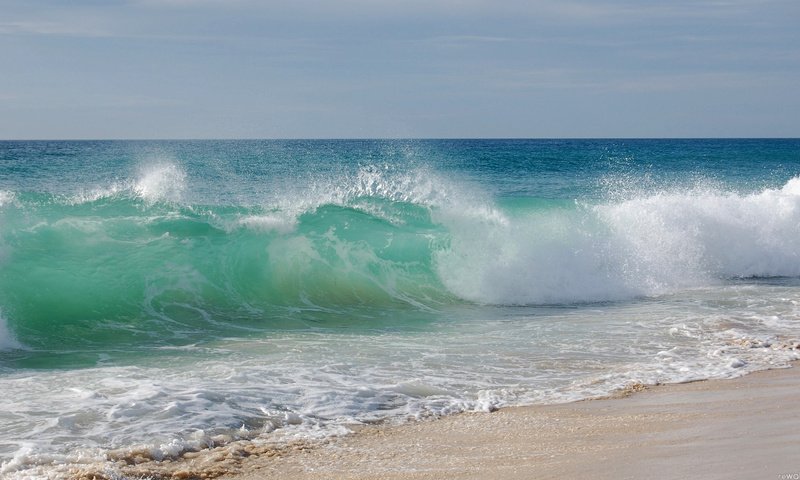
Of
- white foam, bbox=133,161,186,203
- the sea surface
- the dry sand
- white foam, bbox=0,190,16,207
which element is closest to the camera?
the dry sand

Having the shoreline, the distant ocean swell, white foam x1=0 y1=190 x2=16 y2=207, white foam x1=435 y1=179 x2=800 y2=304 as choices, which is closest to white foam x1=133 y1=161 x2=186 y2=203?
the distant ocean swell

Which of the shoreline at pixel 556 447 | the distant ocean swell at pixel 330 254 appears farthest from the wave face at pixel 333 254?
the shoreline at pixel 556 447

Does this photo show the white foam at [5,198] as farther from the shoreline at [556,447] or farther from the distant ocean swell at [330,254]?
the shoreline at [556,447]

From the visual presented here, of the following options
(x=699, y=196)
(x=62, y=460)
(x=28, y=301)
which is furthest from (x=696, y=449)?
(x=699, y=196)

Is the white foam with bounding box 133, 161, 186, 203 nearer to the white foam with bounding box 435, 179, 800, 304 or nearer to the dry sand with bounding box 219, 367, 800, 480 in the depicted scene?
the white foam with bounding box 435, 179, 800, 304

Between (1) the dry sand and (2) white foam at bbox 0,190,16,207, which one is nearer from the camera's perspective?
(1) the dry sand

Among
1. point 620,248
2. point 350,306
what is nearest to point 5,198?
point 350,306

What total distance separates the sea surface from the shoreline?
268 millimetres

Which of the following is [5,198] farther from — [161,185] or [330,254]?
[330,254]

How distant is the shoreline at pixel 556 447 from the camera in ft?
15.0

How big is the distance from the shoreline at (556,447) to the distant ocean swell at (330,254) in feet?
13.2

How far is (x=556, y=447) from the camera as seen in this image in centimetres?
502

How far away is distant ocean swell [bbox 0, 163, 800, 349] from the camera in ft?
32.8

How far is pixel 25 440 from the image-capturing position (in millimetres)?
5016
